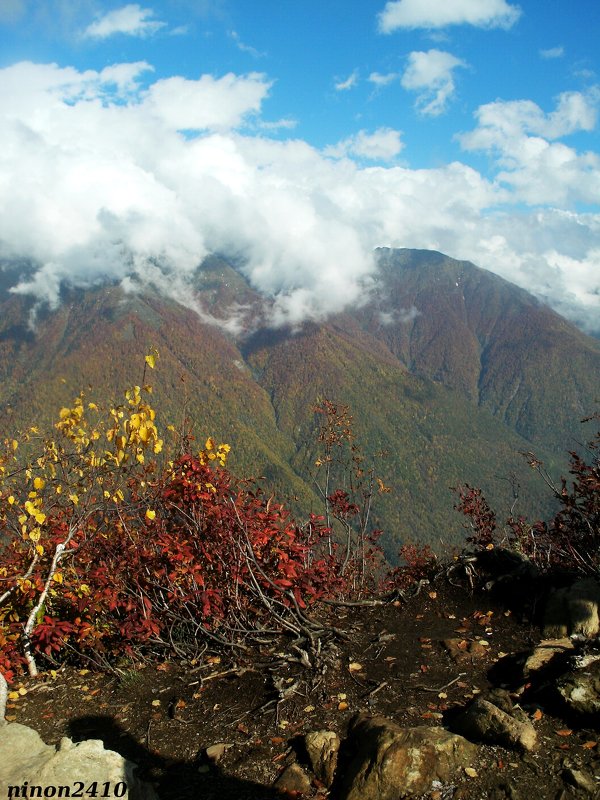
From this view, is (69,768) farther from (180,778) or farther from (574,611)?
(574,611)

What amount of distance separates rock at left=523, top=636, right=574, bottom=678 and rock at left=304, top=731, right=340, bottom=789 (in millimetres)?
2158

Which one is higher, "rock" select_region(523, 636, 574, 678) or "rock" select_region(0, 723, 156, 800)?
"rock" select_region(0, 723, 156, 800)

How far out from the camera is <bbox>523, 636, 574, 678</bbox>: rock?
5516 mm

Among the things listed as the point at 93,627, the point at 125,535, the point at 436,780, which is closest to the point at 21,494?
the point at 125,535

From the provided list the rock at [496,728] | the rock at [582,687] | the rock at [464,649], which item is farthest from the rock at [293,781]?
the rock at [464,649]

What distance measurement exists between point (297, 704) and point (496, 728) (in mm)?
1992

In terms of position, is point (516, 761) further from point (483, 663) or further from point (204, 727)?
point (204, 727)

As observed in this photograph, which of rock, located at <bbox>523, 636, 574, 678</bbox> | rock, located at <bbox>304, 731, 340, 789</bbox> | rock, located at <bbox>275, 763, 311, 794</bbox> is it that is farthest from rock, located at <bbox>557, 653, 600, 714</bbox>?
rock, located at <bbox>275, 763, 311, 794</bbox>

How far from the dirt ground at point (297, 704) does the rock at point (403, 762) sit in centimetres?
12

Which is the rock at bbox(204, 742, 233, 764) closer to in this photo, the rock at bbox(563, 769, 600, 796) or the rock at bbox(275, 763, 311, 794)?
the rock at bbox(275, 763, 311, 794)

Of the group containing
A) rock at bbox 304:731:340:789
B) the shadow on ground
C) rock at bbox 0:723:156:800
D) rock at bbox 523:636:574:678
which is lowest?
the shadow on ground

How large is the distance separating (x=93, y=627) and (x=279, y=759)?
122 inches

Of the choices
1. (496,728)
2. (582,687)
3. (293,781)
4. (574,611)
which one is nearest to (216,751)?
(293,781)

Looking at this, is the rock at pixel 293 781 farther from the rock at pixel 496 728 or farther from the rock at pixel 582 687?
the rock at pixel 582 687
